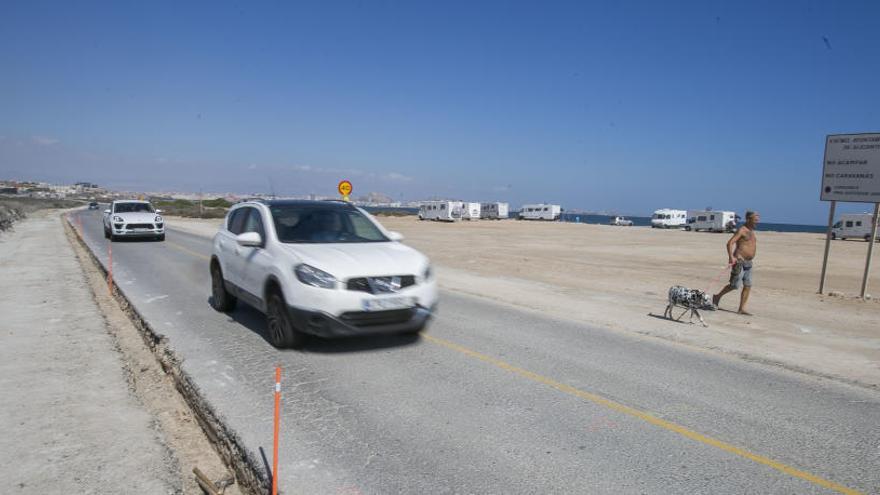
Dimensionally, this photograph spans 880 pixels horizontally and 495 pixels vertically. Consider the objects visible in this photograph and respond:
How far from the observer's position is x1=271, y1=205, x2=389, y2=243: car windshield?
6934 millimetres

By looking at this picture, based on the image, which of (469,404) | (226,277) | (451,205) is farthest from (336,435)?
(451,205)

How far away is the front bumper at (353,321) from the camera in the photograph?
5809 mm

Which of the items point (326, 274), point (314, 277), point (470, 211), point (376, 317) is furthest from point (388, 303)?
point (470, 211)

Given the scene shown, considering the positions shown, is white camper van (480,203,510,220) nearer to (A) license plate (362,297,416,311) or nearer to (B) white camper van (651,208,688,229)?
(B) white camper van (651,208,688,229)

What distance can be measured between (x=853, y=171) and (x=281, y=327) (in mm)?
14577

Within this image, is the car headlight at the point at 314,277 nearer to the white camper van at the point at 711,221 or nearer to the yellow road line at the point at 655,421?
the yellow road line at the point at 655,421

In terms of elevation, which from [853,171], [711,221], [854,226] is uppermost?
[853,171]

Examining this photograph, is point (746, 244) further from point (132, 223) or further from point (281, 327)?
point (132, 223)

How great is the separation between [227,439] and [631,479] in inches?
118

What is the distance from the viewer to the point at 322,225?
7223 mm

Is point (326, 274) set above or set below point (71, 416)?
above

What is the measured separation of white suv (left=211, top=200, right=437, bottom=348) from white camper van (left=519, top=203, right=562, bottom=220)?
75.5 meters

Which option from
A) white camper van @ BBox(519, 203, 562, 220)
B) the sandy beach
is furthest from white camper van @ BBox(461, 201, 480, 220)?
the sandy beach

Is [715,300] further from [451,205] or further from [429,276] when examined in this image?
[451,205]
